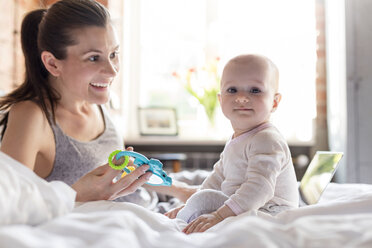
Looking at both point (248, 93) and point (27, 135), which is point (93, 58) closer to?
point (27, 135)

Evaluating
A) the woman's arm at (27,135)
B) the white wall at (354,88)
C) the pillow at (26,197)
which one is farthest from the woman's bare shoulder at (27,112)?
the white wall at (354,88)

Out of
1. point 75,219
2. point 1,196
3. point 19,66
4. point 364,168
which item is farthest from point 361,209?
point 364,168

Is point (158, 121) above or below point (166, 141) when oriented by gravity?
above

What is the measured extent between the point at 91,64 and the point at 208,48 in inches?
94.8

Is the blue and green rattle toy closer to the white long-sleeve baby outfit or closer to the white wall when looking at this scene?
the white long-sleeve baby outfit

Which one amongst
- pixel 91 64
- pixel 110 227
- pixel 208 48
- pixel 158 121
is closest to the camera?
pixel 110 227

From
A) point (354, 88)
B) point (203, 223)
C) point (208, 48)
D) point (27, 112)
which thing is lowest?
point (203, 223)

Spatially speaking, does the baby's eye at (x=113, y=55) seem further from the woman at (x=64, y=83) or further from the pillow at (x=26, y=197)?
the pillow at (x=26, y=197)

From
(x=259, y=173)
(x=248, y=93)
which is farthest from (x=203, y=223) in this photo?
(x=248, y=93)

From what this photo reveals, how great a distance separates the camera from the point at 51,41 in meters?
→ 1.38

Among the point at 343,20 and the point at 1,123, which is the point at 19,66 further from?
the point at 343,20

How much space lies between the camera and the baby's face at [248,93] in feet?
3.90

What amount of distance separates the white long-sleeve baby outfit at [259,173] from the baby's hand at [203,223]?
0.15 ft

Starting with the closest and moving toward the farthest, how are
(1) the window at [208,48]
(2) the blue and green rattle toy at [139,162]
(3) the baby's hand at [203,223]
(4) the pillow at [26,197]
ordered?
(4) the pillow at [26,197] → (3) the baby's hand at [203,223] → (2) the blue and green rattle toy at [139,162] → (1) the window at [208,48]
